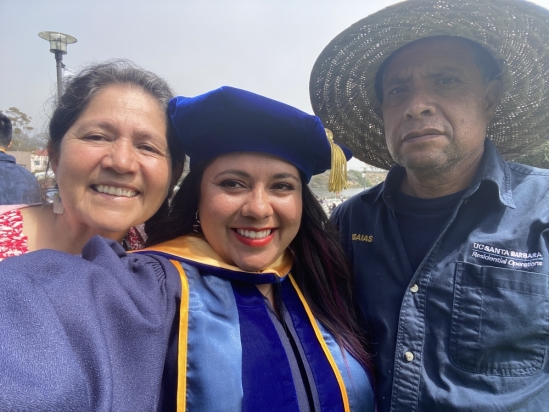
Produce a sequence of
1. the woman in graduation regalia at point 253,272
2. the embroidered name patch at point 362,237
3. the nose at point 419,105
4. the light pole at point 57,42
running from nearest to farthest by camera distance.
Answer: the woman in graduation regalia at point 253,272 < the nose at point 419,105 < the embroidered name patch at point 362,237 < the light pole at point 57,42

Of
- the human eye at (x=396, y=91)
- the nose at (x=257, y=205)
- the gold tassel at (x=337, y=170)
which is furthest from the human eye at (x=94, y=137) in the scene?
the human eye at (x=396, y=91)

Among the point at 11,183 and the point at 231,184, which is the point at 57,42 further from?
the point at 231,184

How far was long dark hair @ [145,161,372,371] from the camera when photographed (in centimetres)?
143

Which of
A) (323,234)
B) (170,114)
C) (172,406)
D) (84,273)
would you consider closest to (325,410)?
(172,406)

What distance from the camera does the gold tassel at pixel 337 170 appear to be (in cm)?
156

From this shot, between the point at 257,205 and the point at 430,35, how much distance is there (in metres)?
1.23

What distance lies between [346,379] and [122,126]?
126 cm

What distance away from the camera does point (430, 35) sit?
1704mm

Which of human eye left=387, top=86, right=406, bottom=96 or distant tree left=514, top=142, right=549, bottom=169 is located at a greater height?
distant tree left=514, top=142, right=549, bottom=169

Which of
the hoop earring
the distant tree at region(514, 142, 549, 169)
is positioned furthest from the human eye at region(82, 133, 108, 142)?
the distant tree at region(514, 142, 549, 169)

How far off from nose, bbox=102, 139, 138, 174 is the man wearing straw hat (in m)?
1.12

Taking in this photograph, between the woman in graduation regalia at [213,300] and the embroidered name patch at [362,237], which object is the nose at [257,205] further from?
the embroidered name patch at [362,237]

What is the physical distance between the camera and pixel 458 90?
5.42 ft

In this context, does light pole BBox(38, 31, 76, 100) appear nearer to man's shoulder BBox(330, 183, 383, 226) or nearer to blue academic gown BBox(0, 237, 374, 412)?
man's shoulder BBox(330, 183, 383, 226)
